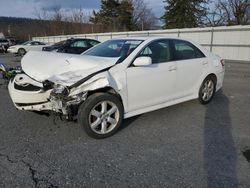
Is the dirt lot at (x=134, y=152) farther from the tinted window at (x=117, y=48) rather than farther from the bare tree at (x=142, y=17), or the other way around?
the bare tree at (x=142, y=17)

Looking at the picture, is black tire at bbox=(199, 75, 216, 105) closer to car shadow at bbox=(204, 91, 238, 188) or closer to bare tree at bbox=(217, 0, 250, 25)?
car shadow at bbox=(204, 91, 238, 188)

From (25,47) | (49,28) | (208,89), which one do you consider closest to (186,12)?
(25,47)

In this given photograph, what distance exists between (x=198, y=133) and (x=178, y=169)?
1132 mm

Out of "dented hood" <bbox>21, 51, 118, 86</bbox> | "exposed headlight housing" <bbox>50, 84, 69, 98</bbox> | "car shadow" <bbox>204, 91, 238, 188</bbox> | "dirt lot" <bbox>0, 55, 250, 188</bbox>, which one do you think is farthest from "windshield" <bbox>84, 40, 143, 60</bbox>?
"car shadow" <bbox>204, 91, 238, 188</bbox>

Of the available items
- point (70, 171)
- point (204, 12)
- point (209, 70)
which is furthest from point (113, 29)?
point (70, 171)

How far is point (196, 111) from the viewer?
179 inches

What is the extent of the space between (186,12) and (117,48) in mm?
30566

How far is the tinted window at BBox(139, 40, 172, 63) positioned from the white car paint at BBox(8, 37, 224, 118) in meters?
0.08

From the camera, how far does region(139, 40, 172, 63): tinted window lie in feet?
12.5

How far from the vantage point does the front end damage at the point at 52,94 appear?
3.07m

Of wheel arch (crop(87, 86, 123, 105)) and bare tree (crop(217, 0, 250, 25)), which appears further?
bare tree (crop(217, 0, 250, 25))

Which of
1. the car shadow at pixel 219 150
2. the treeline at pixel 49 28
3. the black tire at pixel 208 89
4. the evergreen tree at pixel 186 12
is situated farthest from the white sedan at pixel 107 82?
the treeline at pixel 49 28

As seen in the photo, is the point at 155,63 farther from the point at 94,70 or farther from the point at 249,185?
the point at 249,185

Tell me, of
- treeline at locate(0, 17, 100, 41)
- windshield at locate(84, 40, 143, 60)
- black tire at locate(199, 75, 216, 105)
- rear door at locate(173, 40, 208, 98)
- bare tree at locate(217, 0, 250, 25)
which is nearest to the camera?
windshield at locate(84, 40, 143, 60)
